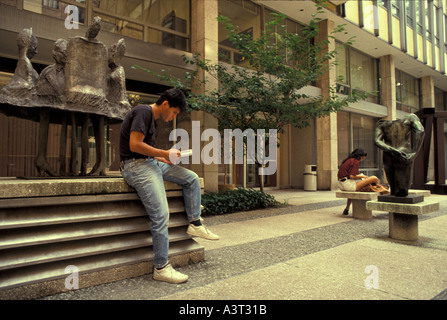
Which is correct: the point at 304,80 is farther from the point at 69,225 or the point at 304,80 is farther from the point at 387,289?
the point at 69,225

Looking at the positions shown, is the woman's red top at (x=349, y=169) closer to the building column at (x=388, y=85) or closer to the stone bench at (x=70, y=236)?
the stone bench at (x=70, y=236)

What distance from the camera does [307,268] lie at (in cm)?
343

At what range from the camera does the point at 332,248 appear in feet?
14.2

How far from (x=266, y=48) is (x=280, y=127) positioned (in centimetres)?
238

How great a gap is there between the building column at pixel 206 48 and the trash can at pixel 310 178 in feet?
21.6

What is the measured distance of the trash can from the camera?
48.3 feet

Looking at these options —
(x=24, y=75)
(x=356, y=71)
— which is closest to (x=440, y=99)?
(x=356, y=71)

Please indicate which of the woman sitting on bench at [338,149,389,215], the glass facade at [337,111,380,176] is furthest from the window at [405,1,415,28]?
the woman sitting on bench at [338,149,389,215]

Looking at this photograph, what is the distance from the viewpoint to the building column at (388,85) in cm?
1834

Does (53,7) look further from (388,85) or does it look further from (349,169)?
(388,85)

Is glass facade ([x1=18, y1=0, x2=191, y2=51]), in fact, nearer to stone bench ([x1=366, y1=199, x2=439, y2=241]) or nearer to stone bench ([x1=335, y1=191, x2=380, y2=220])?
stone bench ([x1=335, y1=191, x2=380, y2=220])

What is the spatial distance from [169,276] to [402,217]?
3.91 metres
